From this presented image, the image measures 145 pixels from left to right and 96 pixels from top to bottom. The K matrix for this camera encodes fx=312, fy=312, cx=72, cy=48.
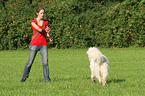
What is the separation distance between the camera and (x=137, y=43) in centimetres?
2153

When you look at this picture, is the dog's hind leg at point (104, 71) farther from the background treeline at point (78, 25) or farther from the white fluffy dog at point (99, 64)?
the background treeline at point (78, 25)

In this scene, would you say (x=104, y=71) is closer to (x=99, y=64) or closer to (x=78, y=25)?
(x=99, y=64)

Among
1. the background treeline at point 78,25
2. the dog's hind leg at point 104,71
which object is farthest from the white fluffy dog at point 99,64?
the background treeline at point 78,25

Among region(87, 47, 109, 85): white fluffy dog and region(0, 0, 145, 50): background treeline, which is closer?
region(87, 47, 109, 85): white fluffy dog

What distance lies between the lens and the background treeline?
839 inches

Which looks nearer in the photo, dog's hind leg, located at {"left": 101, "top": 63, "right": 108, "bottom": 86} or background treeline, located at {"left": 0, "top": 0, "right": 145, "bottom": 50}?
dog's hind leg, located at {"left": 101, "top": 63, "right": 108, "bottom": 86}

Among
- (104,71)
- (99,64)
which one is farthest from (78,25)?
(104,71)

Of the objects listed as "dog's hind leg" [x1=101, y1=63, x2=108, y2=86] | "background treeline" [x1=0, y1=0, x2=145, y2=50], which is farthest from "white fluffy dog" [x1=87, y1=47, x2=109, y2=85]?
"background treeline" [x1=0, y1=0, x2=145, y2=50]

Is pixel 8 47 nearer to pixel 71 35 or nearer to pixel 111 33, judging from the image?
pixel 71 35

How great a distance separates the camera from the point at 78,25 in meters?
21.6

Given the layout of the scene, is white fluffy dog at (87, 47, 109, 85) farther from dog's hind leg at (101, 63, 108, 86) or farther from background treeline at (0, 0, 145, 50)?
background treeline at (0, 0, 145, 50)

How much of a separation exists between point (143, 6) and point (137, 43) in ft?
8.68

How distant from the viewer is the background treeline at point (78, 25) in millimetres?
21312

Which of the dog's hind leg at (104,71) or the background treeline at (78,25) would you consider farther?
the background treeline at (78,25)
